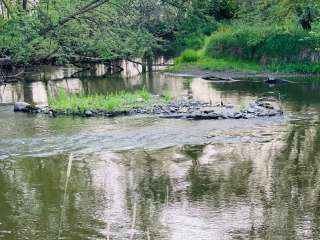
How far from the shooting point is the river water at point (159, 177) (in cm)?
1012

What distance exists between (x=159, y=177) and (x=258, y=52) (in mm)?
27228

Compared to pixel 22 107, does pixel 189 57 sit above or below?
above

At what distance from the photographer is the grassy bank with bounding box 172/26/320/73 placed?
36812 millimetres

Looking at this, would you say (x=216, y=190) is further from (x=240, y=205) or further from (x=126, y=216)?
(x=126, y=216)

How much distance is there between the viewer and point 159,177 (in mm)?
13258

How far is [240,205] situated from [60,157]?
587 cm

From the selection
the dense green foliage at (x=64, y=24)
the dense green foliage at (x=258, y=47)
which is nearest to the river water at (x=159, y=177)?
the dense green foliage at (x=64, y=24)

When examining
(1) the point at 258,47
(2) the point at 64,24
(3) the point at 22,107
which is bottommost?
(3) the point at 22,107

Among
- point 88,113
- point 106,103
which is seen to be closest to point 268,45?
point 106,103

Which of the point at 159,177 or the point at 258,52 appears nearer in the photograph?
the point at 159,177

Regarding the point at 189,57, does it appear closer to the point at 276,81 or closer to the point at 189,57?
the point at 189,57

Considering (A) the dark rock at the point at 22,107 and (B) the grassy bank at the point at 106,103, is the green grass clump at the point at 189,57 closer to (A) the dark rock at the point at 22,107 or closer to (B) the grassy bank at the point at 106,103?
(B) the grassy bank at the point at 106,103

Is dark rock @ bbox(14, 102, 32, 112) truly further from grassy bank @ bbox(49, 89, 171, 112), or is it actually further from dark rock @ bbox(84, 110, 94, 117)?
dark rock @ bbox(84, 110, 94, 117)

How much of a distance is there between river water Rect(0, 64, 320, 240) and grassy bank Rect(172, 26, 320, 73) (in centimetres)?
1431
